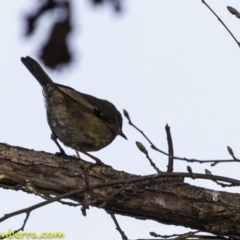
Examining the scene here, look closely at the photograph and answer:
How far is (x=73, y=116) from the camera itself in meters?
5.52

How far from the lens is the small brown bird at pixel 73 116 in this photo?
209 inches

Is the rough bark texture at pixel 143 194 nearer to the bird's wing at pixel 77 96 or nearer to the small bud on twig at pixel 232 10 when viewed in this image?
the small bud on twig at pixel 232 10

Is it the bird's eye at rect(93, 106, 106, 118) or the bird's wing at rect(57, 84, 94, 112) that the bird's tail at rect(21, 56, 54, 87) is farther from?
the bird's eye at rect(93, 106, 106, 118)

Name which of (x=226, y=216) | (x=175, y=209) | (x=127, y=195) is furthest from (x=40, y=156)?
(x=226, y=216)

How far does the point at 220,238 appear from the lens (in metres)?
3.74

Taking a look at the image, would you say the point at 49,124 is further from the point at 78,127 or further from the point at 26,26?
the point at 26,26

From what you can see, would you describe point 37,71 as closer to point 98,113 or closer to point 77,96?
point 77,96

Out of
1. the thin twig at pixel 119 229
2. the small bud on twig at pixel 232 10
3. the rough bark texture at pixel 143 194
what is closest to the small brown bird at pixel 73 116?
the rough bark texture at pixel 143 194

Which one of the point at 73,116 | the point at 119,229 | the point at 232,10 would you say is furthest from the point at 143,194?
the point at 73,116

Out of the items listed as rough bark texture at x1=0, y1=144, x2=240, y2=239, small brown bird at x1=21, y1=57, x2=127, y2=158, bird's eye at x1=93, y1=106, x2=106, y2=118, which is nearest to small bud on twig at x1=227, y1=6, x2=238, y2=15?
rough bark texture at x1=0, y1=144, x2=240, y2=239

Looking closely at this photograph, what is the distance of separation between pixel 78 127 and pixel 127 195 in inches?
66.2

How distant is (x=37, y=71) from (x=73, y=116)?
1.85 ft

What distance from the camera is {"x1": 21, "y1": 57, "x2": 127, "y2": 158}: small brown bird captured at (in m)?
5.30

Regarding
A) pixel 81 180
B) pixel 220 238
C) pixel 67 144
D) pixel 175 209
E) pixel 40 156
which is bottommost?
pixel 220 238
